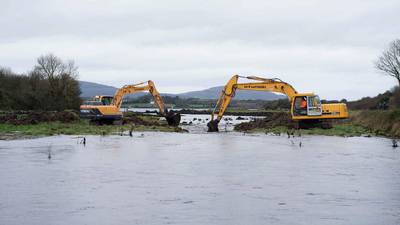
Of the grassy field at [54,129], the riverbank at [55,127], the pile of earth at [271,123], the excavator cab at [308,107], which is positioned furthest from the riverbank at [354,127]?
the grassy field at [54,129]

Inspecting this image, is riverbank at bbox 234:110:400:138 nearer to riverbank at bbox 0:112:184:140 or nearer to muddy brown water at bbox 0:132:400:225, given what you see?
riverbank at bbox 0:112:184:140

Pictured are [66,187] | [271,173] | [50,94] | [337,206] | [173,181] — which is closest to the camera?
[337,206]

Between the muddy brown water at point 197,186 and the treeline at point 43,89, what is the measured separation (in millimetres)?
57401

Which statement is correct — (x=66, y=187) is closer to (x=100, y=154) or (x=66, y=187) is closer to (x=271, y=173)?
(x=271, y=173)

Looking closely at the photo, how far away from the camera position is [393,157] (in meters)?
30.0

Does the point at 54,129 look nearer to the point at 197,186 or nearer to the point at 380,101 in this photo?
the point at 197,186

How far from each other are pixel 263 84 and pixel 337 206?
40.0 metres

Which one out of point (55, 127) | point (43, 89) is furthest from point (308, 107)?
point (43, 89)

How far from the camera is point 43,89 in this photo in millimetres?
92438

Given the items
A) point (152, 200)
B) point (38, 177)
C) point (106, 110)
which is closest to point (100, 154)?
point (38, 177)

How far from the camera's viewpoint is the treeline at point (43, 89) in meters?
90.8

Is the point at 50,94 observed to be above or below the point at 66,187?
above

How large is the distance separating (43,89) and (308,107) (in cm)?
5244

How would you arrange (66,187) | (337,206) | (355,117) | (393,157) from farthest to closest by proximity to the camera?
(355,117), (393,157), (66,187), (337,206)
